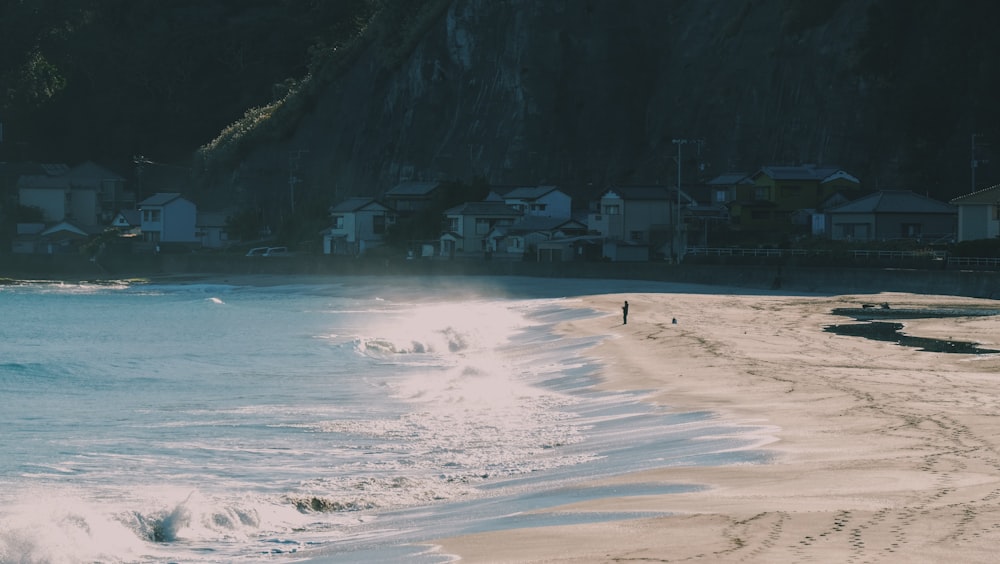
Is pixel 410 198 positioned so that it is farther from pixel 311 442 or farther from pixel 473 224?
pixel 311 442

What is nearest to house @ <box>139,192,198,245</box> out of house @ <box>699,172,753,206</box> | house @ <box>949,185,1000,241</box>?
house @ <box>699,172,753,206</box>

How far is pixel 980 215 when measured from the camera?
43312mm

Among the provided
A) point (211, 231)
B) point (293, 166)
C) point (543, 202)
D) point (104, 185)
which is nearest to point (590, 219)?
point (543, 202)

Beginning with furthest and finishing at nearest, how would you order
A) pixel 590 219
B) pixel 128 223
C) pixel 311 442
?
pixel 128 223, pixel 590 219, pixel 311 442

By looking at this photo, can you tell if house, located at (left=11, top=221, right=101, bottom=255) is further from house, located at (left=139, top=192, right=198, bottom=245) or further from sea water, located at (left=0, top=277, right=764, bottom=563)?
sea water, located at (left=0, top=277, right=764, bottom=563)

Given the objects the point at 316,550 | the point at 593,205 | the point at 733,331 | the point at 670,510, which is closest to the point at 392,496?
the point at 316,550

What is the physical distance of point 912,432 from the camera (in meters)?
12.0

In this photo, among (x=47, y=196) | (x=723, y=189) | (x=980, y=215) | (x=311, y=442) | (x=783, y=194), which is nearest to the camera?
(x=311, y=442)

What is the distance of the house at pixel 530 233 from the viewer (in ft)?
193

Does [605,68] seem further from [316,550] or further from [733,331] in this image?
[316,550]

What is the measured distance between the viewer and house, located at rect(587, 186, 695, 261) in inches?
2244

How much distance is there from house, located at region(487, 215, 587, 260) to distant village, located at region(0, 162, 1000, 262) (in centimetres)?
7

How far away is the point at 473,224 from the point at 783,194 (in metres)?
15.7

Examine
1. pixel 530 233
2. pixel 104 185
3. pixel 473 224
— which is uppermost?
pixel 104 185
